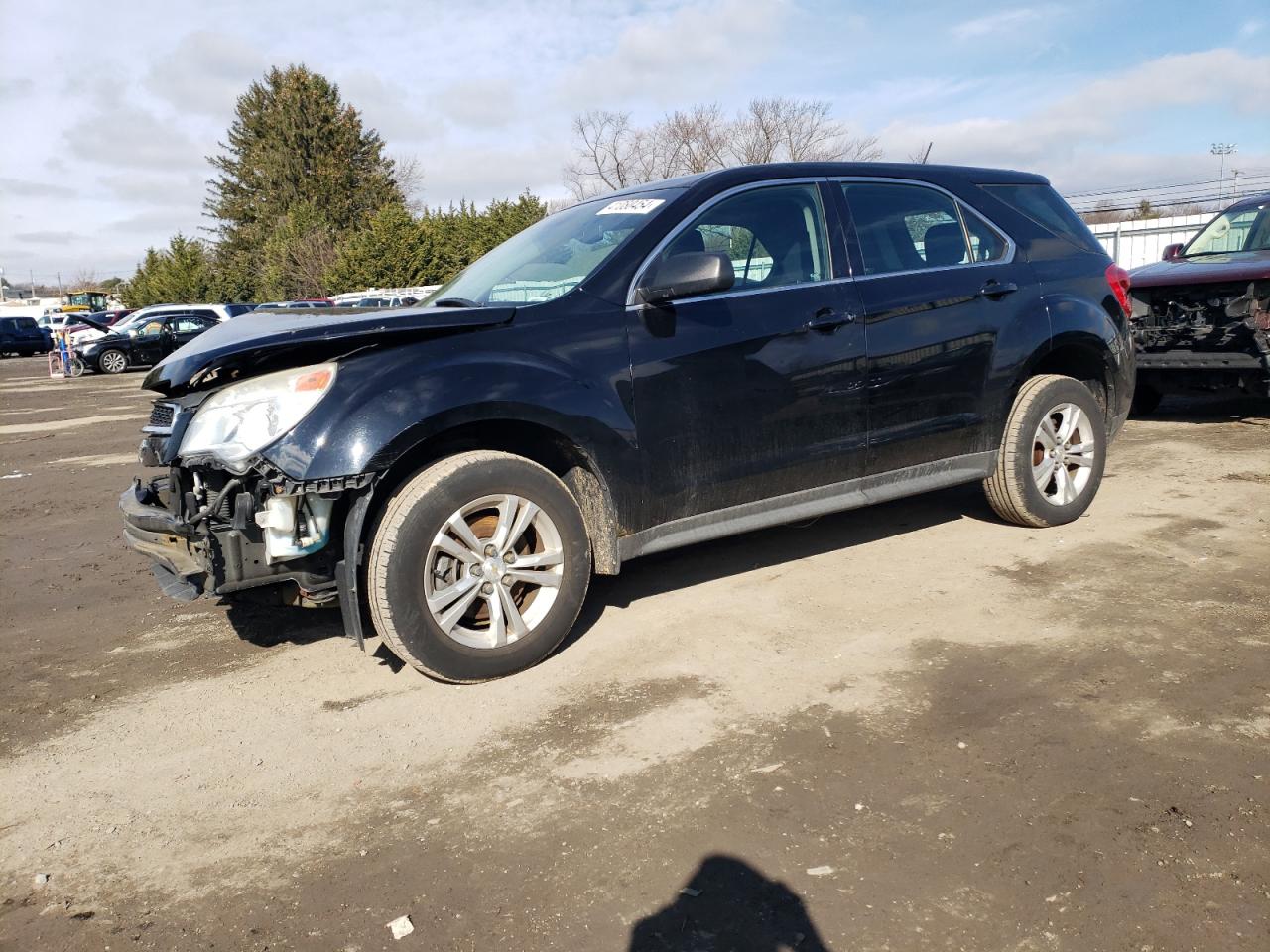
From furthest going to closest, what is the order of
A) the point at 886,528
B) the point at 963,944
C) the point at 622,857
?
the point at 886,528, the point at 622,857, the point at 963,944

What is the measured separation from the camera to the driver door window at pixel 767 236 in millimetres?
4273

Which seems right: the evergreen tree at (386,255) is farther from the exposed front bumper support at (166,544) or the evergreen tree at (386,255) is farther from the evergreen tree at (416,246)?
the exposed front bumper support at (166,544)

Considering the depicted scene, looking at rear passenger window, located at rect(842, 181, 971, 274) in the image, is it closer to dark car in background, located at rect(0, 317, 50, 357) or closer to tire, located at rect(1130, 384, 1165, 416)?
tire, located at rect(1130, 384, 1165, 416)

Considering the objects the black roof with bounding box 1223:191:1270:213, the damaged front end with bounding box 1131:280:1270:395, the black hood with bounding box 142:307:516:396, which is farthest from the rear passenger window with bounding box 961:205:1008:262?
the black roof with bounding box 1223:191:1270:213

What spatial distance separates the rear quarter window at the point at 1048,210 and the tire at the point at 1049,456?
82 cm

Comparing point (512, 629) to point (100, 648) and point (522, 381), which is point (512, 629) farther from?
point (100, 648)

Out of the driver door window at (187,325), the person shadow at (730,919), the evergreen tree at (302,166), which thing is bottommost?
the person shadow at (730,919)

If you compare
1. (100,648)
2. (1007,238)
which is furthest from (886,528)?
(100,648)

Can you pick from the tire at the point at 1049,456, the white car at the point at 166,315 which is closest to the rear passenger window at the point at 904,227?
the tire at the point at 1049,456

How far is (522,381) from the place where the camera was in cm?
366

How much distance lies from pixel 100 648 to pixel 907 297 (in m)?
3.96

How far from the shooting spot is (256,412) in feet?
11.3

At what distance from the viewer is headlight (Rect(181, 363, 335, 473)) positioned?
3396mm

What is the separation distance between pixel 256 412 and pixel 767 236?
230 cm
